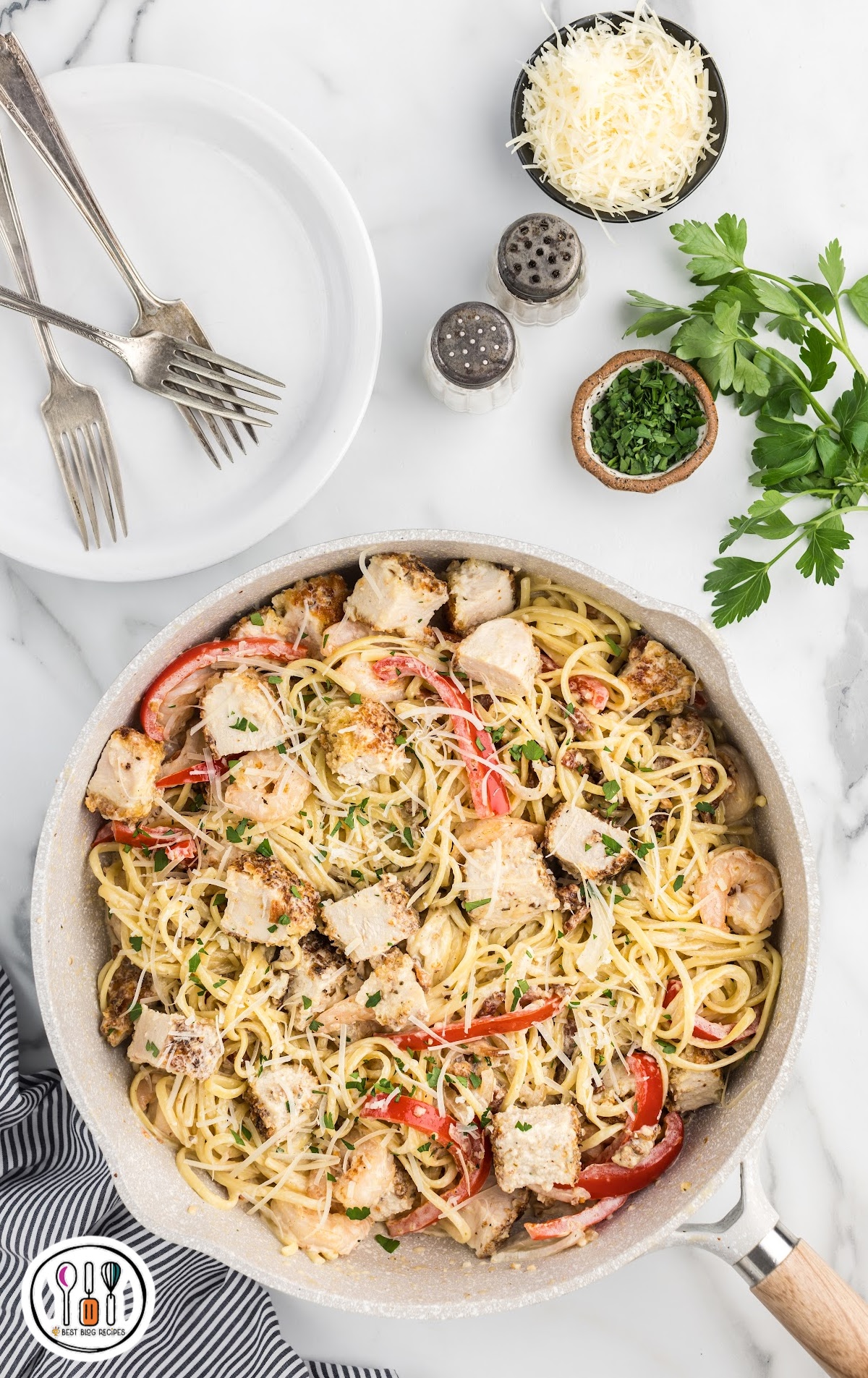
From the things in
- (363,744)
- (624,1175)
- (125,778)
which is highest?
(363,744)

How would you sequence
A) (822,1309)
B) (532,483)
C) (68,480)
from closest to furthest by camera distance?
1. (822,1309)
2. (68,480)
3. (532,483)

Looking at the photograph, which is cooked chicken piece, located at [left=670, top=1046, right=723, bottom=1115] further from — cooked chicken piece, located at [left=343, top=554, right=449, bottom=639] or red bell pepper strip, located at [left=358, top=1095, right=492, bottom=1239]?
cooked chicken piece, located at [left=343, top=554, right=449, bottom=639]

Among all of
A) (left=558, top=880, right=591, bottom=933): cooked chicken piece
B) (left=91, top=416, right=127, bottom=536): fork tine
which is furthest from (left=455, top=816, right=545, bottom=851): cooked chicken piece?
(left=91, top=416, right=127, bottom=536): fork tine

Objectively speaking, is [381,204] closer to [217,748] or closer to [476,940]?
[217,748]

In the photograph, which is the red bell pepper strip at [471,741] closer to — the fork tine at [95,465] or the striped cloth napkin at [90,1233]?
the fork tine at [95,465]

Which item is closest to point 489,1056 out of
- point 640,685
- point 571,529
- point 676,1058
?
point 676,1058

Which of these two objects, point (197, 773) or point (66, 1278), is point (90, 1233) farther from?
point (197, 773)

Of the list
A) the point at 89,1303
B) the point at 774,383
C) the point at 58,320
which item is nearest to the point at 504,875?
the point at 774,383
